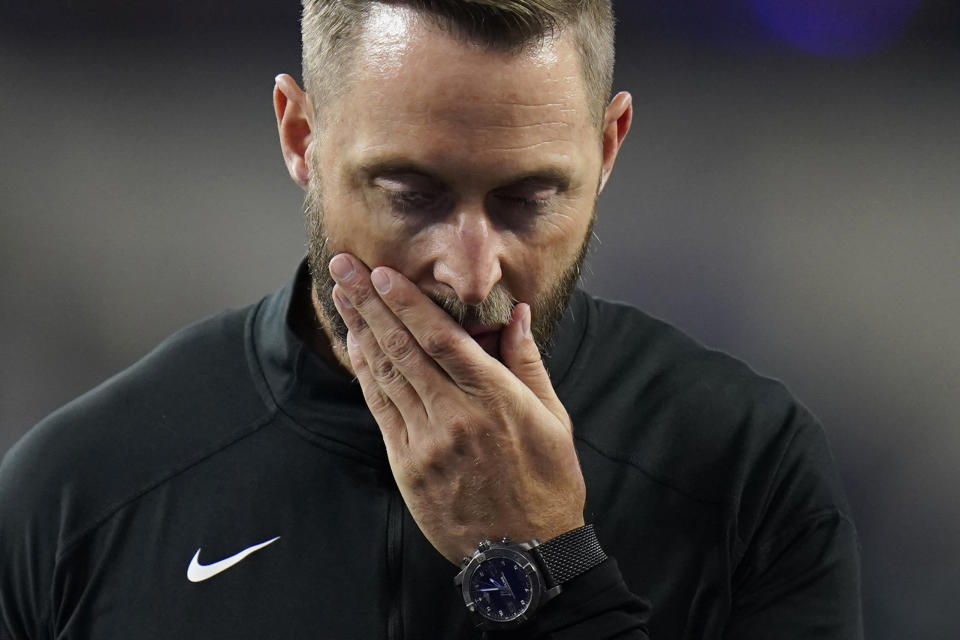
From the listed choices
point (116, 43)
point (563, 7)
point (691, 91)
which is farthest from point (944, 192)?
point (116, 43)

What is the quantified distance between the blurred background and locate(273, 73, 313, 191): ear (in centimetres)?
133

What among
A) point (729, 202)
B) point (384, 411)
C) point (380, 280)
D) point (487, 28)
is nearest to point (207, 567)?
point (384, 411)

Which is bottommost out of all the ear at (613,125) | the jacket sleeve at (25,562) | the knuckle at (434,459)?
the jacket sleeve at (25,562)

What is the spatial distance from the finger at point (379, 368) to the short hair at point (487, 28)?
0.26 m

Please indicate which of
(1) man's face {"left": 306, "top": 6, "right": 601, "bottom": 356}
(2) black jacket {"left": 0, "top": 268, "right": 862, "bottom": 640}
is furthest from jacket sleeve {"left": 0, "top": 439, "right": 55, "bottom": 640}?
(1) man's face {"left": 306, "top": 6, "right": 601, "bottom": 356}

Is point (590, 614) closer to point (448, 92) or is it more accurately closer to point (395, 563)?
point (395, 563)

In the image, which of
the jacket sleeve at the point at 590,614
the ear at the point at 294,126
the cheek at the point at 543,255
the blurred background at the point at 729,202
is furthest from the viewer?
the blurred background at the point at 729,202

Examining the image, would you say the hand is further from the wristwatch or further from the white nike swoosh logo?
the white nike swoosh logo

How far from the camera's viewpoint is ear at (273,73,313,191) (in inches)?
51.4

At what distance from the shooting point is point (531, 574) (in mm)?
1089

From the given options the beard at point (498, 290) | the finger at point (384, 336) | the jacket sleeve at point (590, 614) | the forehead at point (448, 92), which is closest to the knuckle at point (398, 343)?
the finger at point (384, 336)

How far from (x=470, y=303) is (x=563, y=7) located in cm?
37

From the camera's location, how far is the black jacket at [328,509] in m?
1.27

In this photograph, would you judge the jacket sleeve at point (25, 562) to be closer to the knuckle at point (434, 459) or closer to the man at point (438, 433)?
the man at point (438, 433)
